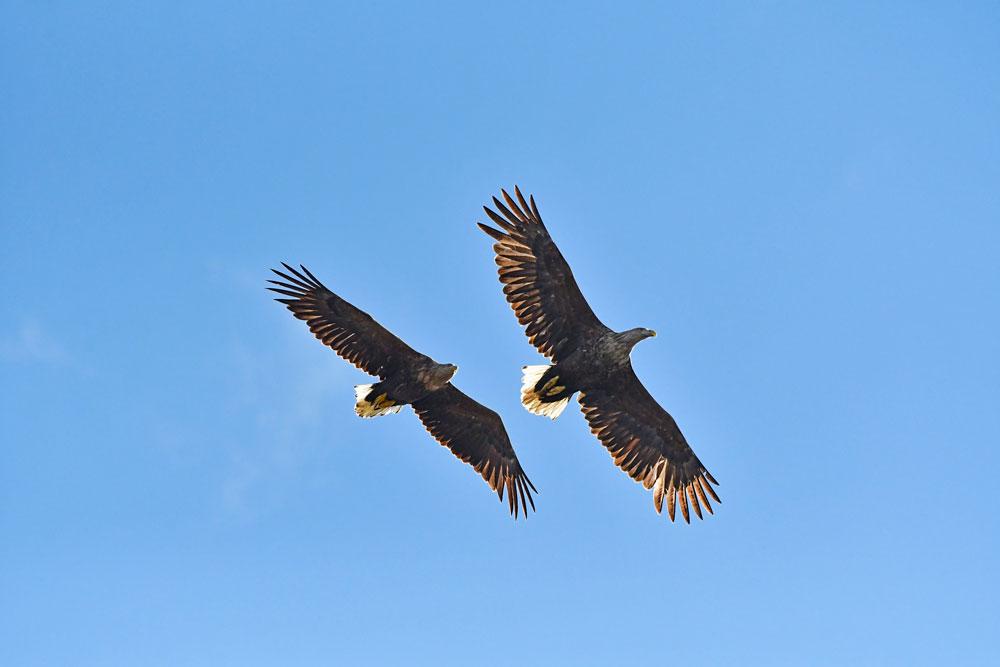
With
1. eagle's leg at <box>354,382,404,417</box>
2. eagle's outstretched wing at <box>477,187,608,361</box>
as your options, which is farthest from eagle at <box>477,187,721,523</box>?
eagle's leg at <box>354,382,404,417</box>

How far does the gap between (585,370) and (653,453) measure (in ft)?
6.34

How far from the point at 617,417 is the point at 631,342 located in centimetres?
146

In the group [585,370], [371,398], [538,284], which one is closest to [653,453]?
[585,370]

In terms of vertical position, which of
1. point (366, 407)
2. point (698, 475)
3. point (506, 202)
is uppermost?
point (506, 202)

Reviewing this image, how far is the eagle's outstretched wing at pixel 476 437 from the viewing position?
17.5 m

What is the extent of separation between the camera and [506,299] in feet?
52.7

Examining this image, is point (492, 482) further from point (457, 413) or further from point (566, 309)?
point (566, 309)

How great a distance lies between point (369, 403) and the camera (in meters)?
16.9

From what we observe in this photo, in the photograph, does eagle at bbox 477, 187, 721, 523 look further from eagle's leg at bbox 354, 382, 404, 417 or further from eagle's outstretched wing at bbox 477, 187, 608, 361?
eagle's leg at bbox 354, 382, 404, 417

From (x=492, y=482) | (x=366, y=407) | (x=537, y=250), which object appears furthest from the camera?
(x=492, y=482)

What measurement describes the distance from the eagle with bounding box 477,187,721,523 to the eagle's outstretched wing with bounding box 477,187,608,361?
0.01 m

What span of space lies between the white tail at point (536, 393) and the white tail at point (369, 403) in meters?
2.04

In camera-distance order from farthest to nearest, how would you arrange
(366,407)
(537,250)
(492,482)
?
(492,482)
(366,407)
(537,250)

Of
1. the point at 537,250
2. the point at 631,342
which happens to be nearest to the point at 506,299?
the point at 537,250
